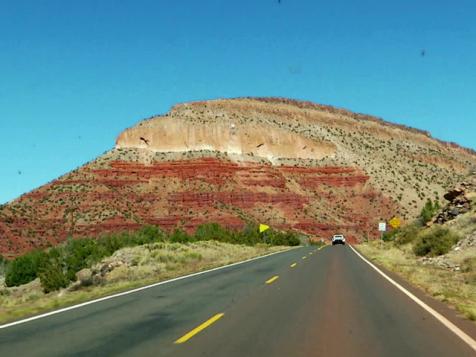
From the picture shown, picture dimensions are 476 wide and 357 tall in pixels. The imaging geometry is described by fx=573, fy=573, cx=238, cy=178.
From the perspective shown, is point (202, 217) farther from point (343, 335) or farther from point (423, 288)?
point (343, 335)

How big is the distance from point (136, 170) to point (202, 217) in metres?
18.6

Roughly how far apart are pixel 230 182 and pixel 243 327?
93357mm

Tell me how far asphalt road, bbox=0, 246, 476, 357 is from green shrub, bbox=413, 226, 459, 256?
14122 millimetres

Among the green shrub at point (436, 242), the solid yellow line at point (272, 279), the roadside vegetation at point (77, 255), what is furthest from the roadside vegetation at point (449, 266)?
the roadside vegetation at point (77, 255)

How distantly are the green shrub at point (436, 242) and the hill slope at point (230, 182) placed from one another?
2331 inches

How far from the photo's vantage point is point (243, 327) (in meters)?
9.73

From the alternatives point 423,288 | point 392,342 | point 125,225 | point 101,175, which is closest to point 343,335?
point 392,342

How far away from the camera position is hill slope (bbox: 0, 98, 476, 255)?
297ft

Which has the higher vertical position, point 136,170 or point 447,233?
point 136,170

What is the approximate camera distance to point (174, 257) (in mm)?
31031

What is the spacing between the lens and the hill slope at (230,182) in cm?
9038

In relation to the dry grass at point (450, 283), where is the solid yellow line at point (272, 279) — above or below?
above

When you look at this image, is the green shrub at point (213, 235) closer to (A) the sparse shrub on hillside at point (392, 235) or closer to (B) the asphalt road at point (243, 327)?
(A) the sparse shrub on hillside at point (392, 235)

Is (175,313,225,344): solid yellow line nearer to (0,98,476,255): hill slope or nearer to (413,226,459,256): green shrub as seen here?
(413,226,459,256): green shrub
